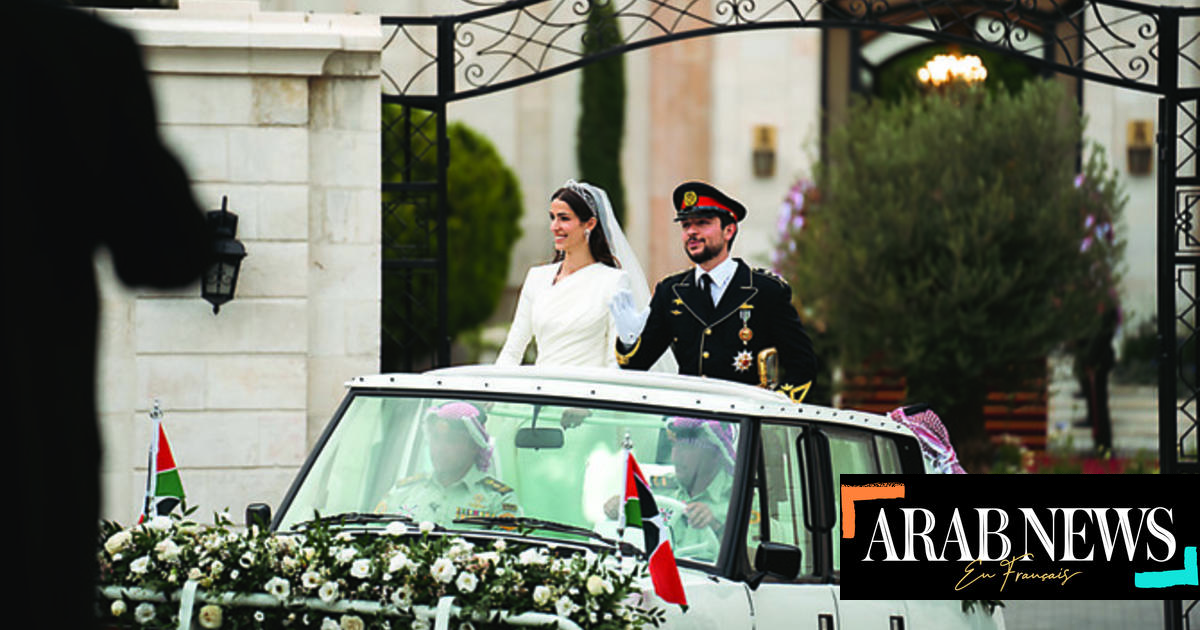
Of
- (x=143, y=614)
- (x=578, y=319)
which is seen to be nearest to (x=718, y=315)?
(x=578, y=319)

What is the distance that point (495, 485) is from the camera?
5867 millimetres

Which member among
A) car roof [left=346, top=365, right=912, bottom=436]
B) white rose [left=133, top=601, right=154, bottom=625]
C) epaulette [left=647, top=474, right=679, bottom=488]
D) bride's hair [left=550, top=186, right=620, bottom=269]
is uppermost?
bride's hair [left=550, top=186, right=620, bottom=269]

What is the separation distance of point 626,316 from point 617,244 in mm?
508

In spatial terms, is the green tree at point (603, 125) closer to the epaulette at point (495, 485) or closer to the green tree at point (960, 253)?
the green tree at point (960, 253)

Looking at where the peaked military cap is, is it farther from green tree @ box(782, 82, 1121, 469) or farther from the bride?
green tree @ box(782, 82, 1121, 469)

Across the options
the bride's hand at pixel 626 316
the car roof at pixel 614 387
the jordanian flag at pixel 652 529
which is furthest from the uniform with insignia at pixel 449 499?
the bride's hand at pixel 626 316

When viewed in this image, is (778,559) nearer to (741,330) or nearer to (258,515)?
(258,515)

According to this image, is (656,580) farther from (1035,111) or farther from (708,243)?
(1035,111)

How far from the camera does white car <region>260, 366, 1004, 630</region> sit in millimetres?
5672

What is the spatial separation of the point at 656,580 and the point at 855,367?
1840 centimetres

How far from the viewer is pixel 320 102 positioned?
35.5 ft

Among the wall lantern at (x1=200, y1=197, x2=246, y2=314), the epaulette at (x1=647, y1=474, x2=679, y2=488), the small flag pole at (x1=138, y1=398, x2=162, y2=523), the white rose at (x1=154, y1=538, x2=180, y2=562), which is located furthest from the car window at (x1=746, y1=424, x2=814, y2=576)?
the wall lantern at (x1=200, y1=197, x2=246, y2=314)

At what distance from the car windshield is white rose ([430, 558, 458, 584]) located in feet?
2.28

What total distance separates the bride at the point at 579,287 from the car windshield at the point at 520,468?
259cm
